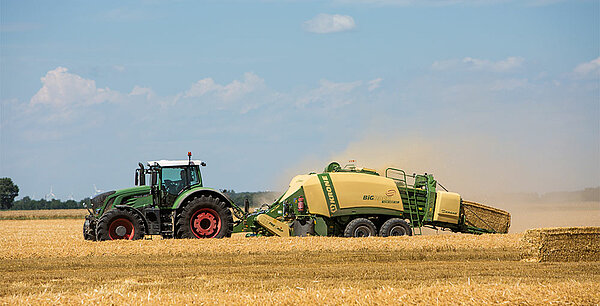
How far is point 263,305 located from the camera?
30.4ft

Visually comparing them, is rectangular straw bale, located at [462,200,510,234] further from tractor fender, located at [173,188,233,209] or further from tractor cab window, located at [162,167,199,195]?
tractor cab window, located at [162,167,199,195]

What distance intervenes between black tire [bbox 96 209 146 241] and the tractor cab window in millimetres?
1182

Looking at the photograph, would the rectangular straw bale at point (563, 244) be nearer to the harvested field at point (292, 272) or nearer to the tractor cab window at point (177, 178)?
the harvested field at point (292, 272)

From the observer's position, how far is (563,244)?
47.5ft

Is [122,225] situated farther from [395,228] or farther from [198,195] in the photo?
[395,228]

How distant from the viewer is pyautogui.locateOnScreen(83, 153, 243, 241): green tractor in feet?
58.5

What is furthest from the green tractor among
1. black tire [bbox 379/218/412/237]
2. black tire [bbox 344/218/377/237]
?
black tire [bbox 379/218/412/237]

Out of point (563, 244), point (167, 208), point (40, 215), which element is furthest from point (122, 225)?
point (40, 215)

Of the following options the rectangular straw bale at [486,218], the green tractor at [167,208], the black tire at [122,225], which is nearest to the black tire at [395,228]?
the rectangular straw bale at [486,218]

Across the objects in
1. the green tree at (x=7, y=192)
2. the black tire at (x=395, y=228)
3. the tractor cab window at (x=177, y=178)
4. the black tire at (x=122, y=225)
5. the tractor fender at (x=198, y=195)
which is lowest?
the black tire at (x=395, y=228)

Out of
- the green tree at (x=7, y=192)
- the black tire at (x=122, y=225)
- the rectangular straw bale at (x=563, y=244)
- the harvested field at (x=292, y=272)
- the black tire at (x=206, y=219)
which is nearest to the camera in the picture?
the harvested field at (x=292, y=272)

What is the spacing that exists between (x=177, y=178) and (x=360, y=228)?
201 inches

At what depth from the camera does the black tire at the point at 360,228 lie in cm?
1878

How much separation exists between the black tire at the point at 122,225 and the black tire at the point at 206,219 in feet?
3.23
